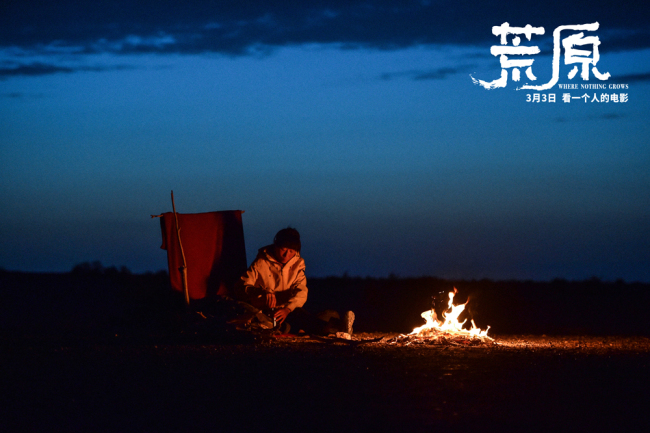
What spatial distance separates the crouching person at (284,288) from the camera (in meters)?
8.32

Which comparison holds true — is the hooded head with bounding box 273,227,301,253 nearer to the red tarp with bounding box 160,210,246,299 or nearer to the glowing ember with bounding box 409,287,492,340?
the red tarp with bounding box 160,210,246,299

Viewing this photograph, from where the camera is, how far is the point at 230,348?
727cm

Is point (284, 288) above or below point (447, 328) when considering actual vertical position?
above

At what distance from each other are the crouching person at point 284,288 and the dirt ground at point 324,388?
36.6 inches

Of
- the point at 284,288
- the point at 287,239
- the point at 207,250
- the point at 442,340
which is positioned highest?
the point at 287,239

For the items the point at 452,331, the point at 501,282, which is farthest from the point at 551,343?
the point at 501,282

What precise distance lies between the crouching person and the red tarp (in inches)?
35.5

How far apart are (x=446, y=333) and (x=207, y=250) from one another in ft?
11.4

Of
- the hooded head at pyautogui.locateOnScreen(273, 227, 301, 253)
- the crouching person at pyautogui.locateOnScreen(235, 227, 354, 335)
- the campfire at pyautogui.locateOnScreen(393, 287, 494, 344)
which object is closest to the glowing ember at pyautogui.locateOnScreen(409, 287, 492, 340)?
the campfire at pyautogui.locateOnScreen(393, 287, 494, 344)

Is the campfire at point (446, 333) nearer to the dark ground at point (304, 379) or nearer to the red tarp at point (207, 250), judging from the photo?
the dark ground at point (304, 379)

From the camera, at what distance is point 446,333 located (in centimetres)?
796

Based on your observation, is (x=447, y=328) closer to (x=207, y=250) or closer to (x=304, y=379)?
(x=304, y=379)

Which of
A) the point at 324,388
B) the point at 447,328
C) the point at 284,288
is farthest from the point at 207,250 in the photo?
the point at 324,388

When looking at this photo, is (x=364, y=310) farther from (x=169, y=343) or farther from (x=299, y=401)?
(x=299, y=401)
